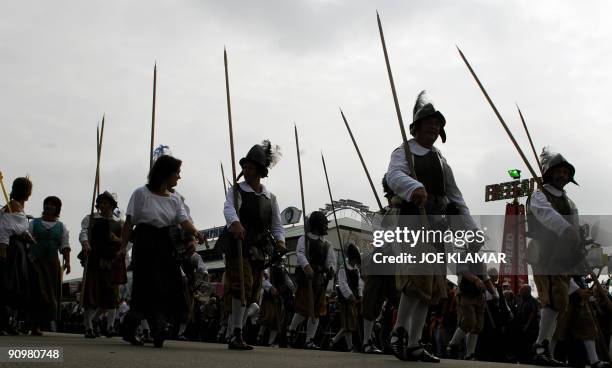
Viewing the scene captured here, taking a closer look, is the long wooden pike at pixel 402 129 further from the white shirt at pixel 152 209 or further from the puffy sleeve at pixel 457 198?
the white shirt at pixel 152 209

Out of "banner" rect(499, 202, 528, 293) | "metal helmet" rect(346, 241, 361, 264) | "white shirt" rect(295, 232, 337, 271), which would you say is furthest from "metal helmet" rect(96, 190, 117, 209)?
"banner" rect(499, 202, 528, 293)

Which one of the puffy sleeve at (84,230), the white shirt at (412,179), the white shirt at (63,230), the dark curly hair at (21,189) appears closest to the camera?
the white shirt at (412,179)

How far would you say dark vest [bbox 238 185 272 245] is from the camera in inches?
277

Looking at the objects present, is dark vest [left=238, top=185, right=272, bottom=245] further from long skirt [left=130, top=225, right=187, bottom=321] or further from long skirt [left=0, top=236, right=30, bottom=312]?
long skirt [left=0, top=236, right=30, bottom=312]

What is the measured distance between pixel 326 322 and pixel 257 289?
7.89m

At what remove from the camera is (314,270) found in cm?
1160

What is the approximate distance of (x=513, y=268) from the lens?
82.6ft

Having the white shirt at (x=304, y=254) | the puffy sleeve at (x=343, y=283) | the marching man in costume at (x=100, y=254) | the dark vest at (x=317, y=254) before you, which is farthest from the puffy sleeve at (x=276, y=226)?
the puffy sleeve at (x=343, y=283)

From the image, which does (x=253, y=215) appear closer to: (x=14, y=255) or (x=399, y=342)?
(x=399, y=342)

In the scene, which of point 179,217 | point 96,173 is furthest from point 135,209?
point 96,173

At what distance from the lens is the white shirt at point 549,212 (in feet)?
21.1

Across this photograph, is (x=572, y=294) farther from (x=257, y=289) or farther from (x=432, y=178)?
(x=257, y=289)

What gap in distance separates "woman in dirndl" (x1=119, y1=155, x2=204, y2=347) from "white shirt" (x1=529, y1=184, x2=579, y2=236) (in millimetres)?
3130

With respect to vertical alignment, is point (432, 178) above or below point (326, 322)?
above
